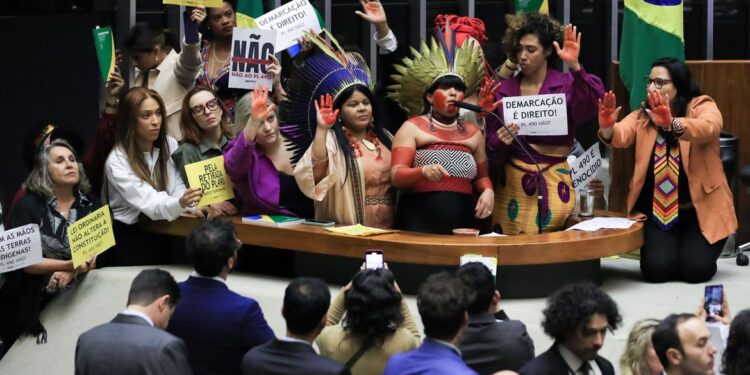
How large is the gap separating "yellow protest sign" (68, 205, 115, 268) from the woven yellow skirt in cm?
220

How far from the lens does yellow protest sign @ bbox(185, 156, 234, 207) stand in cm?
794

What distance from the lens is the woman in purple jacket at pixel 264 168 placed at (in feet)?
25.9

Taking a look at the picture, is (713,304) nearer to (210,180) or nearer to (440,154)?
(440,154)

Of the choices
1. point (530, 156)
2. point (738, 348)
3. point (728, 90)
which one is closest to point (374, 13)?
point (530, 156)

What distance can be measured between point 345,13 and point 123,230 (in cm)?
405

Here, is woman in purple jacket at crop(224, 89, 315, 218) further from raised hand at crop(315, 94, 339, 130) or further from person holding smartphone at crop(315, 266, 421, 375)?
person holding smartphone at crop(315, 266, 421, 375)

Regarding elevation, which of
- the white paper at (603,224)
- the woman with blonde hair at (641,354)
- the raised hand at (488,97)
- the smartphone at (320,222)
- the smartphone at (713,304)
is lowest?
the woman with blonde hair at (641,354)

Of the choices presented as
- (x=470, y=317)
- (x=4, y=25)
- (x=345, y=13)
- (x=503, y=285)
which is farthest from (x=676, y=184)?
(x=4, y=25)

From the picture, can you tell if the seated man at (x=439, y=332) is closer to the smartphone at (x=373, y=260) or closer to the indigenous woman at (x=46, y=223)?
the smartphone at (x=373, y=260)

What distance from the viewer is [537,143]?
8203 mm

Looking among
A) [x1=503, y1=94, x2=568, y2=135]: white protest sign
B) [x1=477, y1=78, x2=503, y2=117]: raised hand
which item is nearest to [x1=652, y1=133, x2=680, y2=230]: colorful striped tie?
[x1=503, y1=94, x2=568, y2=135]: white protest sign

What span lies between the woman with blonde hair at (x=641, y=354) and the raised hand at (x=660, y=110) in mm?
2445

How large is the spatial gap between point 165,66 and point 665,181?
305cm

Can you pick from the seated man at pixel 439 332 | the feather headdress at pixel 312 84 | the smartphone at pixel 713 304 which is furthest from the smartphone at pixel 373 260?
the feather headdress at pixel 312 84
